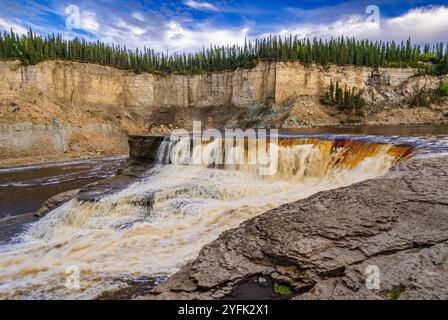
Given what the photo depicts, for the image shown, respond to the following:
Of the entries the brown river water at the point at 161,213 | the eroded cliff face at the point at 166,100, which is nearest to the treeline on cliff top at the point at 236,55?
the eroded cliff face at the point at 166,100

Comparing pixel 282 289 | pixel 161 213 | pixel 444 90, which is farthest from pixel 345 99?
pixel 282 289

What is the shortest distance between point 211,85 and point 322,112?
2106 centimetres

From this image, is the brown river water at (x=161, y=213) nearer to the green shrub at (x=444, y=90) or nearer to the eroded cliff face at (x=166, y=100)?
the eroded cliff face at (x=166, y=100)

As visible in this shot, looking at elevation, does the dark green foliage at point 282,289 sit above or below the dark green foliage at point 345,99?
below

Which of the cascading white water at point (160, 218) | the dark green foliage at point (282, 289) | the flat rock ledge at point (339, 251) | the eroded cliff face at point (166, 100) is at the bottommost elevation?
the cascading white water at point (160, 218)

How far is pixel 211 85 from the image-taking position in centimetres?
6041

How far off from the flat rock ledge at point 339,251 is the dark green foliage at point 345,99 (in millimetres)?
48210

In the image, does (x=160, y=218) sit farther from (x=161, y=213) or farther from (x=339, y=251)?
(x=339, y=251)

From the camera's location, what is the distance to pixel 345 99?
51.8m

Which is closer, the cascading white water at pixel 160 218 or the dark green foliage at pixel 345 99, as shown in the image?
the cascading white water at pixel 160 218

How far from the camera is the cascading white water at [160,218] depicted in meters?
7.25

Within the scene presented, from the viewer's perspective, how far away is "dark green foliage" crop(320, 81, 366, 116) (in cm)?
5078
